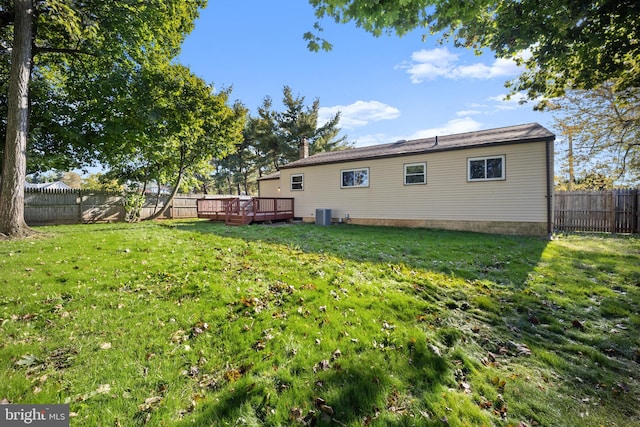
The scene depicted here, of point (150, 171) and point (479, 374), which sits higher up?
point (150, 171)

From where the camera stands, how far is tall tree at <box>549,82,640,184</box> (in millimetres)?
15112

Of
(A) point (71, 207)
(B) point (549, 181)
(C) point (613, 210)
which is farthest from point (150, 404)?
(A) point (71, 207)

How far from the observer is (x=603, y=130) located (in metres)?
15.9

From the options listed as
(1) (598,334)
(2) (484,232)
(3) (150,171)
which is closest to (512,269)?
(1) (598,334)

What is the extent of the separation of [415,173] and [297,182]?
718cm

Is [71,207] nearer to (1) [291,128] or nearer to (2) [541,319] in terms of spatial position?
(2) [541,319]

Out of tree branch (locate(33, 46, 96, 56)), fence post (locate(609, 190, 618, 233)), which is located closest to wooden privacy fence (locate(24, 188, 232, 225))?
tree branch (locate(33, 46, 96, 56))

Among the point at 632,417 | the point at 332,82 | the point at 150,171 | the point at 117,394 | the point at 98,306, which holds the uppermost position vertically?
the point at 332,82

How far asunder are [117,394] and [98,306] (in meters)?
1.93

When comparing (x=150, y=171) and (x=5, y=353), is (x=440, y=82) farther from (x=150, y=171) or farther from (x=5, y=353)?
(x=150, y=171)

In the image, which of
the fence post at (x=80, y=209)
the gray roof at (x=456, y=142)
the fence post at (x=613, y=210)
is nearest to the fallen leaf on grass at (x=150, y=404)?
the gray roof at (x=456, y=142)

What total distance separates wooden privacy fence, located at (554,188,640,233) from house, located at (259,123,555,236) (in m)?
4.21

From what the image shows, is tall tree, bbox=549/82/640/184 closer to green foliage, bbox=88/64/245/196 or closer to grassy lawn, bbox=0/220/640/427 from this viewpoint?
grassy lawn, bbox=0/220/640/427

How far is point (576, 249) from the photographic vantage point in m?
7.87
